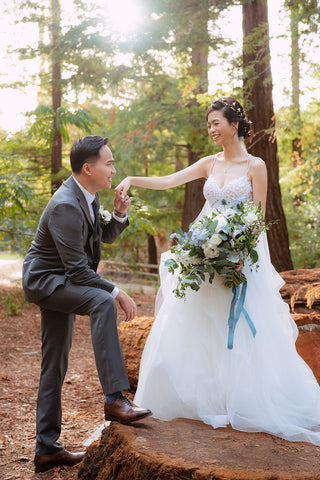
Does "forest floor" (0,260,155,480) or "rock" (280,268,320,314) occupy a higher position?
"rock" (280,268,320,314)

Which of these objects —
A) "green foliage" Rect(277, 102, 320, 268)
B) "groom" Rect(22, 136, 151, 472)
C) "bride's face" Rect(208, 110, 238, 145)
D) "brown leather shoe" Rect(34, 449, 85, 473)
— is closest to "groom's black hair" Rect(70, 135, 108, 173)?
"groom" Rect(22, 136, 151, 472)

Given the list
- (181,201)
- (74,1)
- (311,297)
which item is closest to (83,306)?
(311,297)

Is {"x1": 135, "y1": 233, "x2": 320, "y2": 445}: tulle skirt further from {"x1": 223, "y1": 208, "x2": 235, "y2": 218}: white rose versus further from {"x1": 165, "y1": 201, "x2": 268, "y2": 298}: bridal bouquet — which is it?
{"x1": 223, "y1": 208, "x2": 235, "y2": 218}: white rose

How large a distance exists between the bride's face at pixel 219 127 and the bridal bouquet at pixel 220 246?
0.72m

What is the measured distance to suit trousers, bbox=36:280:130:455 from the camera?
9.86 ft

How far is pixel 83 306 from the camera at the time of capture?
10.2 feet

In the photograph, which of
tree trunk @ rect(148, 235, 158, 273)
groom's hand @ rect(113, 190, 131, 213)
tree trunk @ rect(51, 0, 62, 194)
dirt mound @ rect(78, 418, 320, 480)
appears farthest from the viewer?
tree trunk @ rect(148, 235, 158, 273)

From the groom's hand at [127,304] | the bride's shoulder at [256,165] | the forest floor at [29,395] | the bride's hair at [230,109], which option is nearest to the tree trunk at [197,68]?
the forest floor at [29,395]

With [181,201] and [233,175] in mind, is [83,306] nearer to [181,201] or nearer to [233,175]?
[233,175]

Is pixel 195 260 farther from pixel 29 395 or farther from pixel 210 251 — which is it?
pixel 29 395

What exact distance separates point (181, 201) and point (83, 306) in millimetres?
13098

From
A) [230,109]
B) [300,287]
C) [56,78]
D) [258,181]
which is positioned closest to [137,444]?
[258,181]

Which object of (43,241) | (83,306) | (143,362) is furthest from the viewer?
(143,362)

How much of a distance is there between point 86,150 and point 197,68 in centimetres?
833
